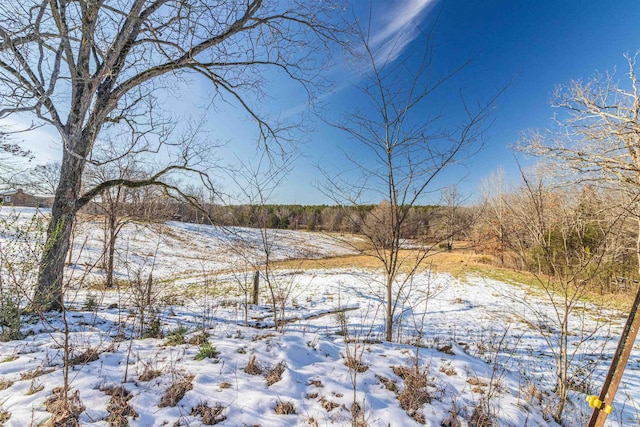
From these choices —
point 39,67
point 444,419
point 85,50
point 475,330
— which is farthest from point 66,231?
point 475,330

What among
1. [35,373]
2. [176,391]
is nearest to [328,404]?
[176,391]

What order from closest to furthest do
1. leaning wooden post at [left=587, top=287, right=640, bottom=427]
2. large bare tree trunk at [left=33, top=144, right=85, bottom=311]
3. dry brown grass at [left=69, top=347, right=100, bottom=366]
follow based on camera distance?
leaning wooden post at [left=587, top=287, right=640, bottom=427], dry brown grass at [left=69, top=347, right=100, bottom=366], large bare tree trunk at [left=33, top=144, right=85, bottom=311]

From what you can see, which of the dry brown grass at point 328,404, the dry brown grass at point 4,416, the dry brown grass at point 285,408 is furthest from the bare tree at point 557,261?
the dry brown grass at point 4,416

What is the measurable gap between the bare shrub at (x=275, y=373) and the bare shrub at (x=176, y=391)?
0.67 metres

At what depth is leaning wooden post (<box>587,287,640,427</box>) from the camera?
4.20 feet

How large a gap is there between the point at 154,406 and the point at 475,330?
6.15m

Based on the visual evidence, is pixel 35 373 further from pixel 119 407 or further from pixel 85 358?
pixel 119 407

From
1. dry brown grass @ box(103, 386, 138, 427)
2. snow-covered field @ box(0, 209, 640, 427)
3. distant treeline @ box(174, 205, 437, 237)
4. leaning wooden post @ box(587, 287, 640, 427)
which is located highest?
distant treeline @ box(174, 205, 437, 237)

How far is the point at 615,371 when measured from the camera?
1.31m

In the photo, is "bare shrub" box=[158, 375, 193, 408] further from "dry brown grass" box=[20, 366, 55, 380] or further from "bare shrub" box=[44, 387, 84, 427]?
"dry brown grass" box=[20, 366, 55, 380]

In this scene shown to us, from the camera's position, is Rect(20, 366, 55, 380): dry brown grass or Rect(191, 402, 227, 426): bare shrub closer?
Rect(191, 402, 227, 426): bare shrub

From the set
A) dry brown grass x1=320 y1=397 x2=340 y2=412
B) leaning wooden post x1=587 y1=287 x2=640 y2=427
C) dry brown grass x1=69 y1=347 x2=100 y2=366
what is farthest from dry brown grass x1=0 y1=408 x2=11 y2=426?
leaning wooden post x1=587 y1=287 x2=640 y2=427

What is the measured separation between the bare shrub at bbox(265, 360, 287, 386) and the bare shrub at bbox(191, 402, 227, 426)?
51 centimetres

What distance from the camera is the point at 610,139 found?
8188 mm
